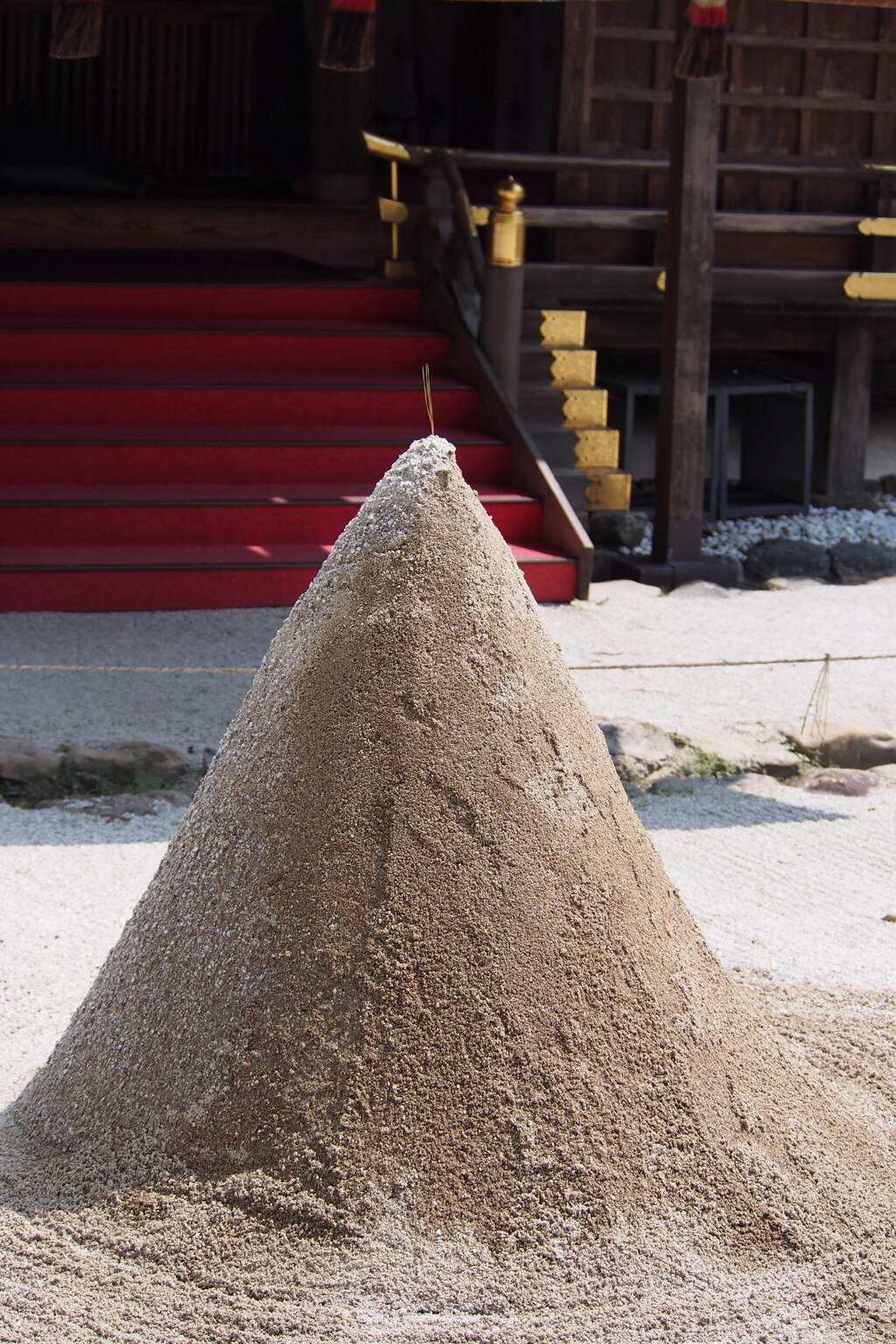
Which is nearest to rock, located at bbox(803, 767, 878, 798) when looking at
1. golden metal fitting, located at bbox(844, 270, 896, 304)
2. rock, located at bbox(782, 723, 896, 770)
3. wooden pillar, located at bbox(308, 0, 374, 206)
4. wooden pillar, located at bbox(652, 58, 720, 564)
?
Answer: rock, located at bbox(782, 723, 896, 770)

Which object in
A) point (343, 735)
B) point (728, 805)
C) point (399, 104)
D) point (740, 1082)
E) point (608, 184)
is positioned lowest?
point (728, 805)

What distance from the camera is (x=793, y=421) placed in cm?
983

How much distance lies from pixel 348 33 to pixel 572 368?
2.18 meters

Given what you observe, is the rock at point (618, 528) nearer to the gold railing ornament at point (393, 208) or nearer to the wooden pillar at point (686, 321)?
the wooden pillar at point (686, 321)

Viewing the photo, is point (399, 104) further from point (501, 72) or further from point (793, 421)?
point (793, 421)

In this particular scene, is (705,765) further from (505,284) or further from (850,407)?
(850,407)

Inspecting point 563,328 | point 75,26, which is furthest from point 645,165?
point 75,26

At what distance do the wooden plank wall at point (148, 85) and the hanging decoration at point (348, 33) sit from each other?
5049mm

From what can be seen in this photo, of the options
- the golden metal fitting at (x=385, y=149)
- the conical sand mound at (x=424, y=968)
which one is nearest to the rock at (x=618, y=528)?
the golden metal fitting at (x=385, y=149)

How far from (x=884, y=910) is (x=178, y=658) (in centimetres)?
292

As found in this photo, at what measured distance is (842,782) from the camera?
4.91 m

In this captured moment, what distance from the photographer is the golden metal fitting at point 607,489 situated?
784 cm

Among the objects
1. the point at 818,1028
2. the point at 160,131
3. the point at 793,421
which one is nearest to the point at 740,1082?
the point at 818,1028

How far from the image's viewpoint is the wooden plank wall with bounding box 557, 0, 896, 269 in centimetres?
864
